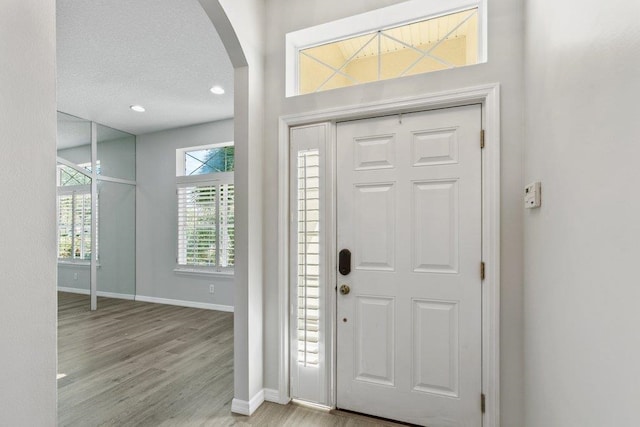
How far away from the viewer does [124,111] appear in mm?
4473

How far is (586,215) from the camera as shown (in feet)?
2.93

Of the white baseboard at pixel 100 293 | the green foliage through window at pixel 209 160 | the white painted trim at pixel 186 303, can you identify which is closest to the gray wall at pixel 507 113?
the green foliage through window at pixel 209 160

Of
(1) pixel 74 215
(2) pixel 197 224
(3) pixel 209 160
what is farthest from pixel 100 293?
(3) pixel 209 160

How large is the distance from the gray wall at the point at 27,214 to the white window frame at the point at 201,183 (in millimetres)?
3757

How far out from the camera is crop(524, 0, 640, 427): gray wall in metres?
0.67

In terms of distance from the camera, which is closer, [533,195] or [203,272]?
[533,195]

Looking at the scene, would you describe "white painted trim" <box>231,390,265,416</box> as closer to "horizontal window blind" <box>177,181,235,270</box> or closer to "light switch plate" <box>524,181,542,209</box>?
"light switch plate" <box>524,181,542,209</box>

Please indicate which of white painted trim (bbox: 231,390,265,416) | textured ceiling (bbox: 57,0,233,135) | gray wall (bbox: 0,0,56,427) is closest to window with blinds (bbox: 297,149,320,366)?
white painted trim (bbox: 231,390,265,416)

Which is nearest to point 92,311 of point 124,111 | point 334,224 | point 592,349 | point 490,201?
point 124,111

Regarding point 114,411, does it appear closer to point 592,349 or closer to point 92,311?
point 592,349

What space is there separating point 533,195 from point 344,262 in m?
1.15

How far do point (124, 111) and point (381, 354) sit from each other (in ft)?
15.1

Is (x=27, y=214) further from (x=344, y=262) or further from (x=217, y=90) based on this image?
(x=217, y=90)

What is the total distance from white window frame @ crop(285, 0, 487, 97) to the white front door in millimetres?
522
